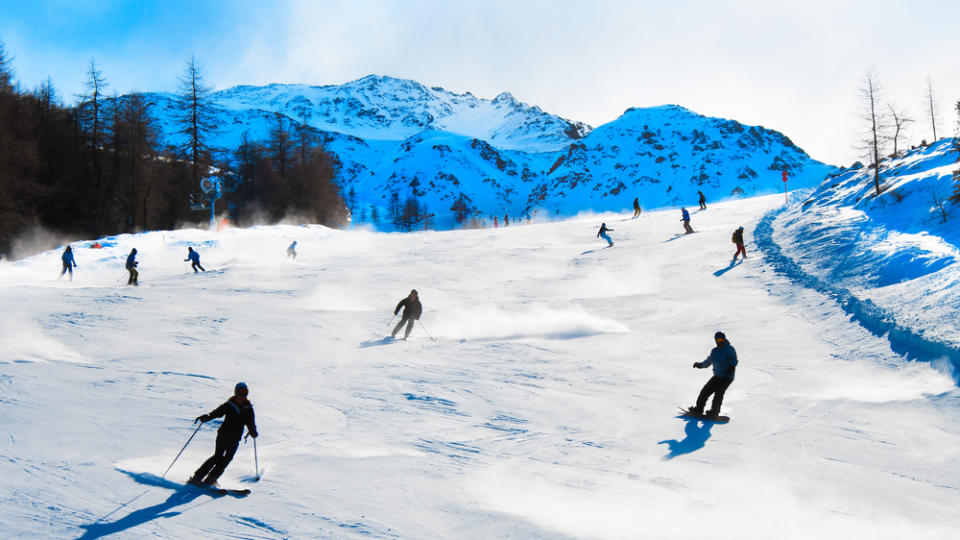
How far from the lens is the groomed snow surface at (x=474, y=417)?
20.6 ft

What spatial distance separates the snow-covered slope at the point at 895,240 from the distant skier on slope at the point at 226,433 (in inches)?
490

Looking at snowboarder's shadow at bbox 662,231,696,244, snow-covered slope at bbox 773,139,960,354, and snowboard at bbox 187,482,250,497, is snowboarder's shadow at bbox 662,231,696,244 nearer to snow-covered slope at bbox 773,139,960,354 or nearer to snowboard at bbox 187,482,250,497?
snow-covered slope at bbox 773,139,960,354

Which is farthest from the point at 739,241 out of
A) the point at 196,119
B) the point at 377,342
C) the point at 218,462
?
the point at 196,119

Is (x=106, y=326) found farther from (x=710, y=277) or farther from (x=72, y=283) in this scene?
(x=710, y=277)

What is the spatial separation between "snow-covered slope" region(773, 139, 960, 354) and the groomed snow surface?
1222 millimetres

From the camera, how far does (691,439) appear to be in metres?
8.50

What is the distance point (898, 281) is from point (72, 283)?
90.6 feet

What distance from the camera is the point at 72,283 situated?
69.2 feet

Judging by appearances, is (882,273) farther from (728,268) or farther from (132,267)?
(132,267)

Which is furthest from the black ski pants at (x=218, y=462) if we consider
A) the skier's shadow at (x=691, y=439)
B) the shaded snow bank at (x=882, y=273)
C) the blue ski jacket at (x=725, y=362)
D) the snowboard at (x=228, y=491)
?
the shaded snow bank at (x=882, y=273)

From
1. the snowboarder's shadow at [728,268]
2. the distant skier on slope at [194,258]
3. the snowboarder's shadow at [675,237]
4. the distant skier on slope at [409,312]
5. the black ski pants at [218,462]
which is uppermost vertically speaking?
the snowboarder's shadow at [675,237]

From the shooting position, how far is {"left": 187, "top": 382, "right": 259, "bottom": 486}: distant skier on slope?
6836mm

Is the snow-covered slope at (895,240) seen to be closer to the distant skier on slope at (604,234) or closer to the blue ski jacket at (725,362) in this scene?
the blue ski jacket at (725,362)

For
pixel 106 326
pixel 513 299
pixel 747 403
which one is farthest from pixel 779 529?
pixel 106 326
